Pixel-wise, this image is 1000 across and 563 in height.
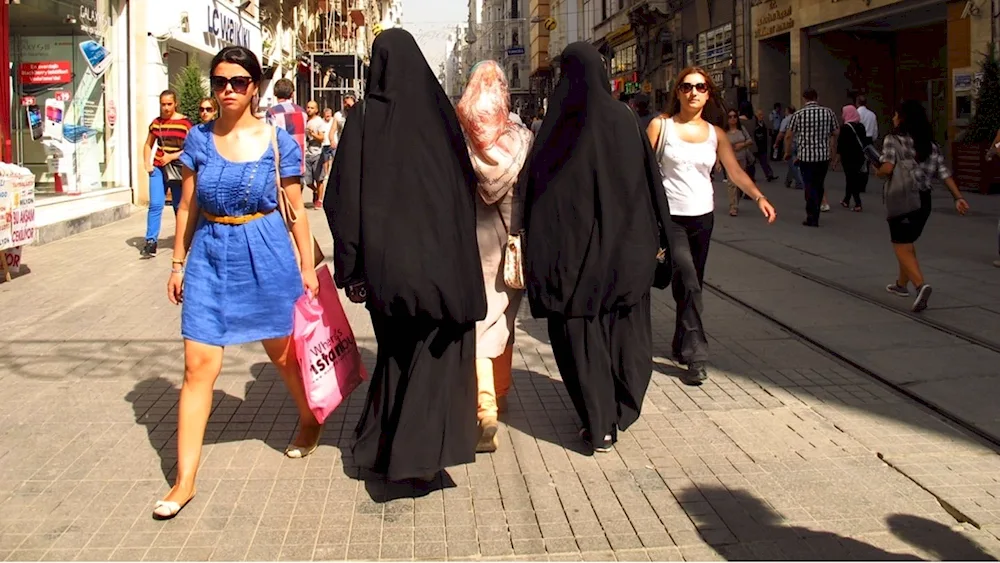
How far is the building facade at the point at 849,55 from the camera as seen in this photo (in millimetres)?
22000

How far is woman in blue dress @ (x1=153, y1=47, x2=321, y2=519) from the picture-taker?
12.7ft

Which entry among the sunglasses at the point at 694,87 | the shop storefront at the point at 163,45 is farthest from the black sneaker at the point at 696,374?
the shop storefront at the point at 163,45

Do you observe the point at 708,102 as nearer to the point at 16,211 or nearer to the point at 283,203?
the point at 283,203

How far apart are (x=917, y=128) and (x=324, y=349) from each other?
18.2 feet

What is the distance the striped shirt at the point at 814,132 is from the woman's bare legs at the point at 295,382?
1033 cm

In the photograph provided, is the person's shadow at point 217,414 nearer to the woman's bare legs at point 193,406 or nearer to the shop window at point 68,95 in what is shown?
the woman's bare legs at point 193,406

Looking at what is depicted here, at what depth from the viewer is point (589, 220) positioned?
13.8ft

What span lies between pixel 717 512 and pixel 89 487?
2.57 metres

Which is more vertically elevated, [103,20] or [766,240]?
[103,20]

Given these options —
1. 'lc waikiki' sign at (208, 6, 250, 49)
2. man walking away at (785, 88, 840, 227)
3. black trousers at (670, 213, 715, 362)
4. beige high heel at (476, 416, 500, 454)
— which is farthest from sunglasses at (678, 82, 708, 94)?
'lc waikiki' sign at (208, 6, 250, 49)

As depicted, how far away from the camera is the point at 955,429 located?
4766 millimetres

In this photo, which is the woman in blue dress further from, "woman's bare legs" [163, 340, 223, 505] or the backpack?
the backpack

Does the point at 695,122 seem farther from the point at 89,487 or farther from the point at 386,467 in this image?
the point at 89,487

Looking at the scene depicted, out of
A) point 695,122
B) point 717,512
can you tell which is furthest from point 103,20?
point 717,512
